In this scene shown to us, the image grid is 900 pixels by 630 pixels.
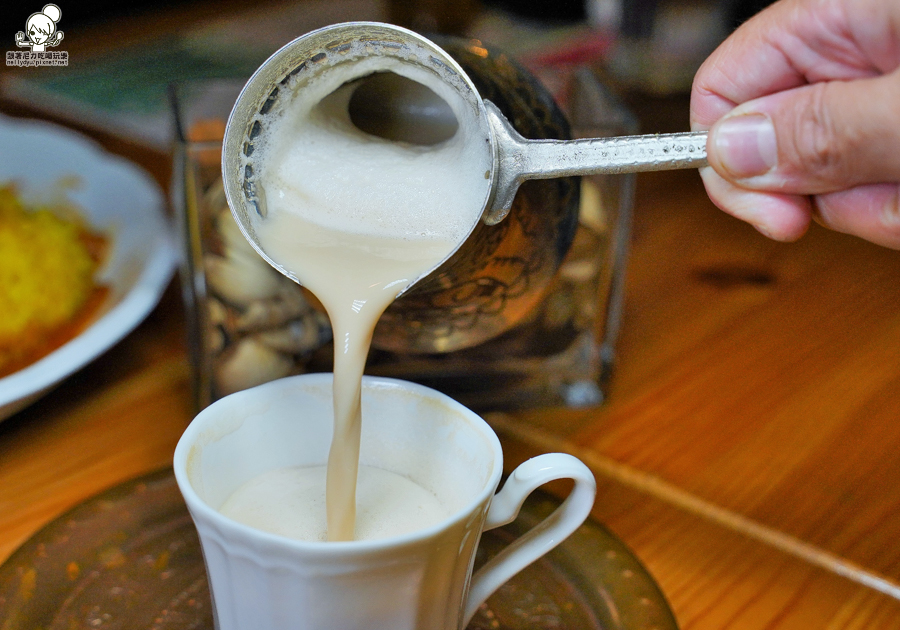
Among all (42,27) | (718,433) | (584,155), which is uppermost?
(584,155)

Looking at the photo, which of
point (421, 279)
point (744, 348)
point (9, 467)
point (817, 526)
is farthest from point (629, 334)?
point (9, 467)

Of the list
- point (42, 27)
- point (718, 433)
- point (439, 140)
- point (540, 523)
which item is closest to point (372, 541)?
point (540, 523)

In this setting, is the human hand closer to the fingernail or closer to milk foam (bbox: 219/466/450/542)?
the fingernail

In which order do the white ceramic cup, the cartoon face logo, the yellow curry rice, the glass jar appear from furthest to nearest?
the cartoon face logo
the yellow curry rice
the glass jar
the white ceramic cup

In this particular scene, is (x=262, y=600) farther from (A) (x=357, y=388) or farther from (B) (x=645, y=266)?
(B) (x=645, y=266)

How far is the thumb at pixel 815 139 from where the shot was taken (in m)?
0.32

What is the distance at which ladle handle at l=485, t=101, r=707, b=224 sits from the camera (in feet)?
1.11

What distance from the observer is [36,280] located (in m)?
0.59

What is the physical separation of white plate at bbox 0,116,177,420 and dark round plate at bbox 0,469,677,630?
0.11 meters

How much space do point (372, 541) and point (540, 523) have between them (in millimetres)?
101

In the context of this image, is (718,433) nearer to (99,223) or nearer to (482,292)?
(482,292)

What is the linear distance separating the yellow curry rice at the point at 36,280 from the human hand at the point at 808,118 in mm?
467

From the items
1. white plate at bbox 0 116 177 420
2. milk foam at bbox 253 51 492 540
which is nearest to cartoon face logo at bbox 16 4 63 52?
white plate at bbox 0 116 177 420

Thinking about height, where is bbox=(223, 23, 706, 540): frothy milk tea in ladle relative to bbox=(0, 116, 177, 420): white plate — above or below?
above
